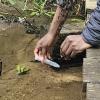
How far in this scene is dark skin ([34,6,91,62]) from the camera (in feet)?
7.86

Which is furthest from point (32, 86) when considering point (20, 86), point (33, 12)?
point (33, 12)

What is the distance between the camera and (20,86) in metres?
3.85

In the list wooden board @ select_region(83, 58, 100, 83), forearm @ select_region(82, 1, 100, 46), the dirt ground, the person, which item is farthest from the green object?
forearm @ select_region(82, 1, 100, 46)

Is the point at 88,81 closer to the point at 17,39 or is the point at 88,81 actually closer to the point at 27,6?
the point at 17,39

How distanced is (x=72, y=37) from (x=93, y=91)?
0.41 metres

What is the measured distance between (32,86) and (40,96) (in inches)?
8.4

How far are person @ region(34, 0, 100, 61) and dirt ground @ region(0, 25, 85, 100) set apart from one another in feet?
3.76

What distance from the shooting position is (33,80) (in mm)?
3938

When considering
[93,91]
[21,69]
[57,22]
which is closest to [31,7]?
[21,69]

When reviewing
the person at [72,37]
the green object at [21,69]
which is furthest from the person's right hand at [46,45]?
the green object at [21,69]

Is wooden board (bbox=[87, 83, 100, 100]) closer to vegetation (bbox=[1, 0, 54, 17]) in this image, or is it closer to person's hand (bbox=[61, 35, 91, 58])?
person's hand (bbox=[61, 35, 91, 58])

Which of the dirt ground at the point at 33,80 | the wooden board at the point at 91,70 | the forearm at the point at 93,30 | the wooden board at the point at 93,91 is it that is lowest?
the dirt ground at the point at 33,80

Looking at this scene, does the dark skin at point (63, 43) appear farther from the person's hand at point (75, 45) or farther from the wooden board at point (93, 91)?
the wooden board at point (93, 91)

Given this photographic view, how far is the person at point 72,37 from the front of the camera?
232cm
